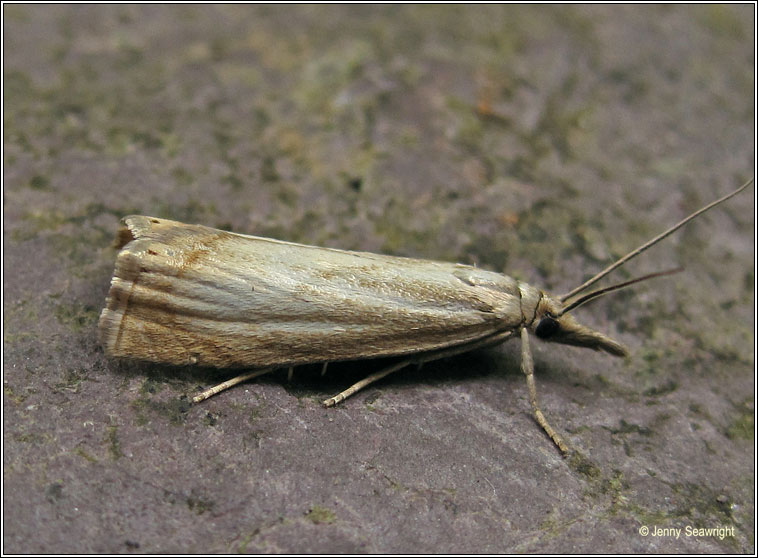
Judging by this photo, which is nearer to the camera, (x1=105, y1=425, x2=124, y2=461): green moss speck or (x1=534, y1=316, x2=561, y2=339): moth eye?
(x1=105, y1=425, x2=124, y2=461): green moss speck

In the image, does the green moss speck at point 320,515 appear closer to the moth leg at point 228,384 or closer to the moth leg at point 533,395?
the moth leg at point 228,384

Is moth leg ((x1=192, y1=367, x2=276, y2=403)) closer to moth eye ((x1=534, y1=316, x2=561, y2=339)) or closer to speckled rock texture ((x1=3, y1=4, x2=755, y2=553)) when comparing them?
speckled rock texture ((x1=3, y1=4, x2=755, y2=553))

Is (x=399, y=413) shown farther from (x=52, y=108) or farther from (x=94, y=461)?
(x=52, y=108)

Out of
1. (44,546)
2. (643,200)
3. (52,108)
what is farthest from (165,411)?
(643,200)

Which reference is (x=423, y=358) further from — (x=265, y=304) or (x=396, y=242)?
(x=396, y=242)

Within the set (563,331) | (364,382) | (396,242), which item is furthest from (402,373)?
(396,242)

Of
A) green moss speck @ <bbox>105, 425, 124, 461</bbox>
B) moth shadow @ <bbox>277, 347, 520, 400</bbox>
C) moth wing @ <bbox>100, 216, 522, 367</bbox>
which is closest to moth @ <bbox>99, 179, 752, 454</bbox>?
moth wing @ <bbox>100, 216, 522, 367</bbox>
